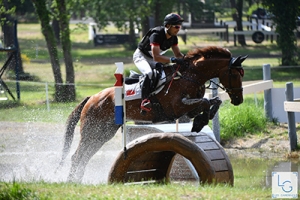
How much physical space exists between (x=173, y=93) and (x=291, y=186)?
10.4ft

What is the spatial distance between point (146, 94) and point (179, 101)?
605 mm

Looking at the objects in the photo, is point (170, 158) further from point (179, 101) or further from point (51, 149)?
point (51, 149)

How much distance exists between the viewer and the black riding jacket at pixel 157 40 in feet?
35.2

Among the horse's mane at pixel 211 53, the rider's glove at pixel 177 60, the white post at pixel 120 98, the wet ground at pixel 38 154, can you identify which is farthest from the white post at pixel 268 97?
the white post at pixel 120 98

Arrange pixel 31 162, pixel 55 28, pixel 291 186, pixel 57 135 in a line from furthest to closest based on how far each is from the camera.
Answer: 1. pixel 55 28
2. pixel 57 135
3. pixel 31 162
4. pixel 291 186

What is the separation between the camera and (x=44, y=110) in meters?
18.7

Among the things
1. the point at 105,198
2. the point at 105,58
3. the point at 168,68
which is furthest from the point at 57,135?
the point at 105,58

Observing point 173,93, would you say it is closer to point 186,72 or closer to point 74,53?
point 186,72

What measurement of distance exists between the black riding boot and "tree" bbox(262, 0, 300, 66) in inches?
645

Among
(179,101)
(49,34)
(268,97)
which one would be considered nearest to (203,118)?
(179,101)

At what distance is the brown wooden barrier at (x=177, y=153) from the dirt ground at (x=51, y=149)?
1191 millimetres

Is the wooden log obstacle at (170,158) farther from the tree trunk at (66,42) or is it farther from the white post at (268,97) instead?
the tree trunk at (66,42)

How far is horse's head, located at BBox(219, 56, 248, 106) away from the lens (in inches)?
414

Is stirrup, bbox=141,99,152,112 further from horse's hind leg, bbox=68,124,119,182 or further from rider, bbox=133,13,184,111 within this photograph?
horse's hind leg, bbox=68,124,119,182
